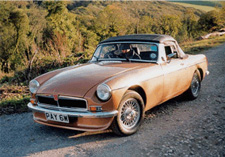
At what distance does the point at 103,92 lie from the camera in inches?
132

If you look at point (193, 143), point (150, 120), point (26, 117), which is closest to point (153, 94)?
point (150, 120)

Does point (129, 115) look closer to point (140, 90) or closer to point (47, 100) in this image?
point (140, 90)

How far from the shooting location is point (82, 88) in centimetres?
344

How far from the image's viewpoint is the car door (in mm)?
4449

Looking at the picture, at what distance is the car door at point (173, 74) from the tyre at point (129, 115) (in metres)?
0.85

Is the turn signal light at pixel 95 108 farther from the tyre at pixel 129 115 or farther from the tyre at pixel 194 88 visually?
the tyre at pixel 194 88

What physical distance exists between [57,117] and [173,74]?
2.42m

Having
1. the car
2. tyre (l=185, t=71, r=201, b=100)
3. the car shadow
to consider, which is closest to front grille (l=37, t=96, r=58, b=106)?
the car

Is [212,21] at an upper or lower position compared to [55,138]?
upper

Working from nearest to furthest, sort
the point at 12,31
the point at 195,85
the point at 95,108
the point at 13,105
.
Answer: the point at 95,108 < the point at 13,105 < the point at 195,85 < the point at 12,31

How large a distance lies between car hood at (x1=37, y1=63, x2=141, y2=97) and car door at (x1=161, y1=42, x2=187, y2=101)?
0.65 meters

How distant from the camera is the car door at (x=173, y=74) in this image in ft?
14.6

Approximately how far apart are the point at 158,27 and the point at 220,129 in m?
60.3

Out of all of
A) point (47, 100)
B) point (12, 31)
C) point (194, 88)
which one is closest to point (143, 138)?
point (47, 100)
